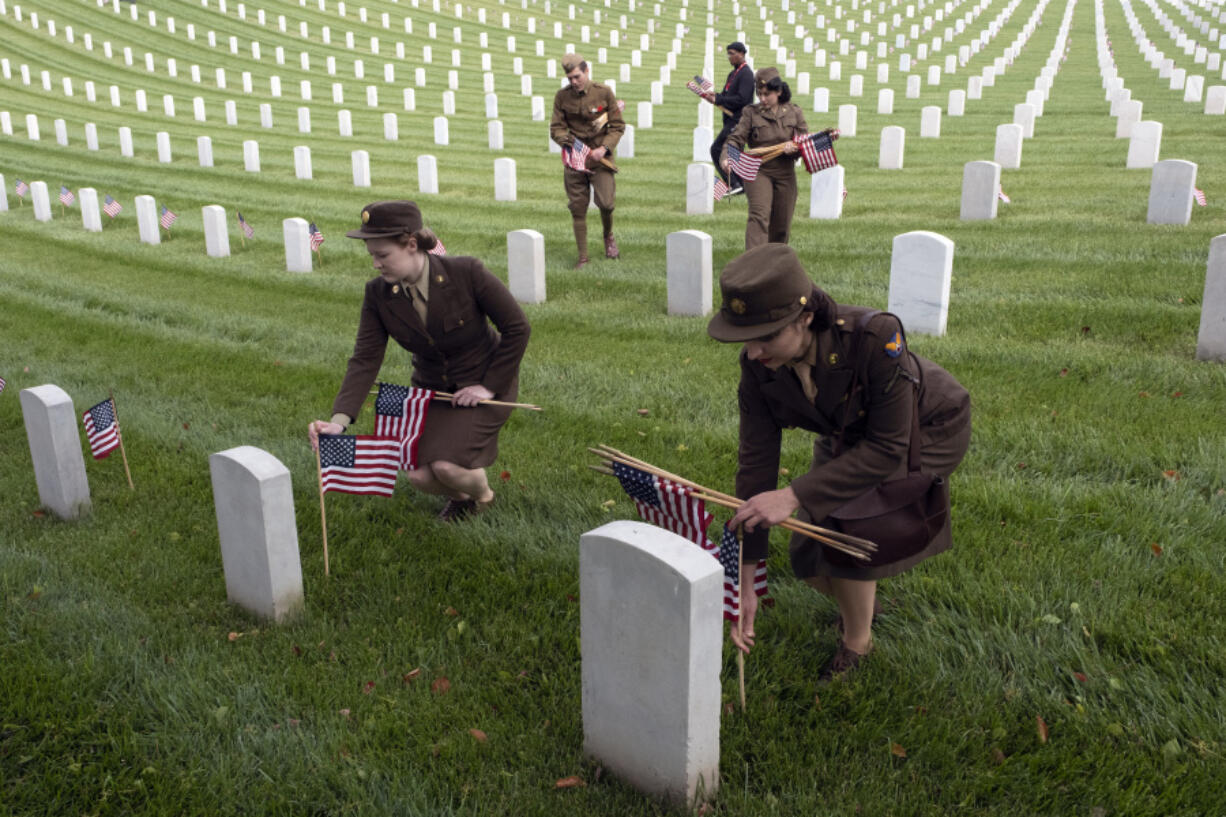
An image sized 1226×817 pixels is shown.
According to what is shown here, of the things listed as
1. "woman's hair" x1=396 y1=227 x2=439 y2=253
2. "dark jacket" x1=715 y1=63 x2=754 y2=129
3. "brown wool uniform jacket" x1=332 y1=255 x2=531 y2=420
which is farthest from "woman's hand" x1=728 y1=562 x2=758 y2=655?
"dark jacket" x1=715 y1=63 x2=754 y2=129

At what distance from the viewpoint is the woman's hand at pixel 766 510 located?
3371mm

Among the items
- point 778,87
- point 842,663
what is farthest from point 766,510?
point 778,87

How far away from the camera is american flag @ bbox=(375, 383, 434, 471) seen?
5.44 metres

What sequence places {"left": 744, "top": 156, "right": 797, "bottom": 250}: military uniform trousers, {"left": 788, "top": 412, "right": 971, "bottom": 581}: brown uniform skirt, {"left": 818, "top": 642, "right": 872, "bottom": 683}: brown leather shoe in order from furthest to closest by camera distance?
{"left": 744, "top": 156, "right": 797, "bottom": 250}: military uniform trousers < {"left": 818, "top": 642, "right": 872, "bottom": 683}: brown leather shoe < {"left": 788, "top": 412, "right": 971, "bottom": 581}: brown uniform skirt

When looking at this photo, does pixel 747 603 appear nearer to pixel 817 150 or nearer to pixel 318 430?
pixel 318 430

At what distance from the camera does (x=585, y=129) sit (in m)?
12.0

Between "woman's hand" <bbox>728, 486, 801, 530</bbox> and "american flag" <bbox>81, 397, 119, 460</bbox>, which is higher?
"woman's hand" <bbox>728, 486, 801, 530</bbox>

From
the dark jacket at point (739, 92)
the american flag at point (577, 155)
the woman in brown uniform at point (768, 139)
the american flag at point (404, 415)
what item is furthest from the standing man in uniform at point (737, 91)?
the american flag at point (404, 415)

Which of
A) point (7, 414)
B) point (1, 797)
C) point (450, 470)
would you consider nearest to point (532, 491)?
point (450, 470)

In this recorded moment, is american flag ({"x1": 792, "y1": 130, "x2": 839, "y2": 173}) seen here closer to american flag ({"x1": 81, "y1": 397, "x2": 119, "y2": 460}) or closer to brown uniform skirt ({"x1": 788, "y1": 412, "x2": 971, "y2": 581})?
american flag ({"x1": 81, "y1": 397, "x2": 119, "y2": 460})

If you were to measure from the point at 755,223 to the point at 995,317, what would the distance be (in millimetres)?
3217

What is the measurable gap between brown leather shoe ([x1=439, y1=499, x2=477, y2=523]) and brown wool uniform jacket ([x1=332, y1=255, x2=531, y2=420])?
0.64 metres

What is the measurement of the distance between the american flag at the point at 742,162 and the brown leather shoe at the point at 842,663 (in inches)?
308

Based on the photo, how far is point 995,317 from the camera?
8.85 metres
